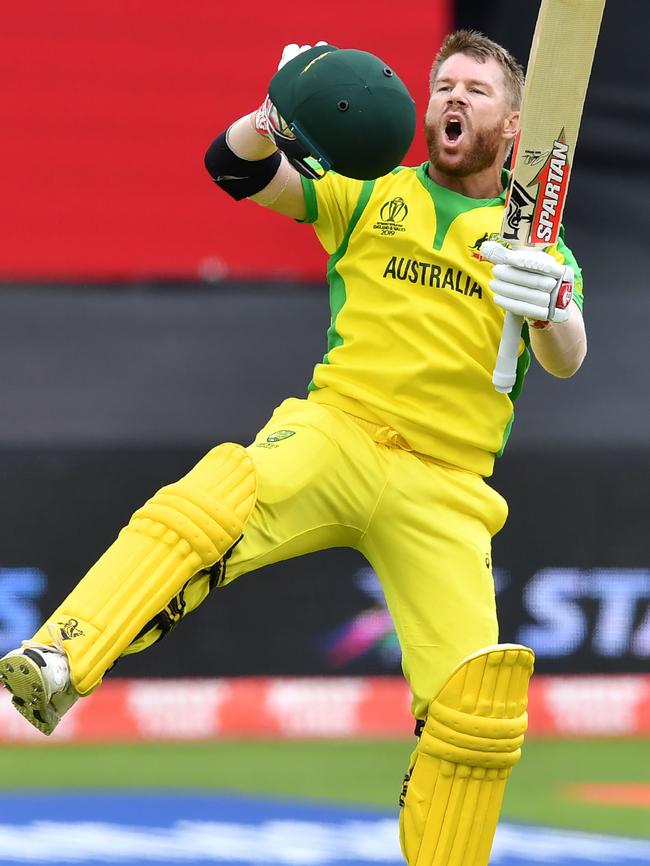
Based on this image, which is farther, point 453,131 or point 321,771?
point 321,771

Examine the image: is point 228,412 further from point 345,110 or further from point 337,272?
point 345,110

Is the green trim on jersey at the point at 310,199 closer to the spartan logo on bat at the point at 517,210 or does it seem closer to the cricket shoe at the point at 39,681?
the spartan logo on bat at the point at 517,210

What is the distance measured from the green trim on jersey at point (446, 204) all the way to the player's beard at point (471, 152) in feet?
0.14

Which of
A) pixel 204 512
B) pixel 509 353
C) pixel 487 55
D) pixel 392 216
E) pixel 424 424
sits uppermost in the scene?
pixel 487 55

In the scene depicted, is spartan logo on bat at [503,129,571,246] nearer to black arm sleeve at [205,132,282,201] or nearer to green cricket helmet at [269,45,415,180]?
green cricket helmet at [269,45,415,180]

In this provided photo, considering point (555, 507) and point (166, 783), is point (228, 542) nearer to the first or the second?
point (166, 783)

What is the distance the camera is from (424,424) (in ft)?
11.6

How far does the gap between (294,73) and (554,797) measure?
258 cm

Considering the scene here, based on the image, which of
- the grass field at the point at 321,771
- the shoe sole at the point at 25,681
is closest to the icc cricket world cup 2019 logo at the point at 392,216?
the shoe sole at the point at 25,681

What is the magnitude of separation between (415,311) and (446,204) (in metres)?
0.25

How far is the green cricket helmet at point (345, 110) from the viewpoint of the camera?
318 centimetres

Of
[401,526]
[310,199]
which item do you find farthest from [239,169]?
[401,526]

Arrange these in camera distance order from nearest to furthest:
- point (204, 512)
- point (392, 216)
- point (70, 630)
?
point (70, 630), point (204, 512), point (392, 216)

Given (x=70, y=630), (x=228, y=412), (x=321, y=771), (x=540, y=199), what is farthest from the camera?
(x=228, y=412)
